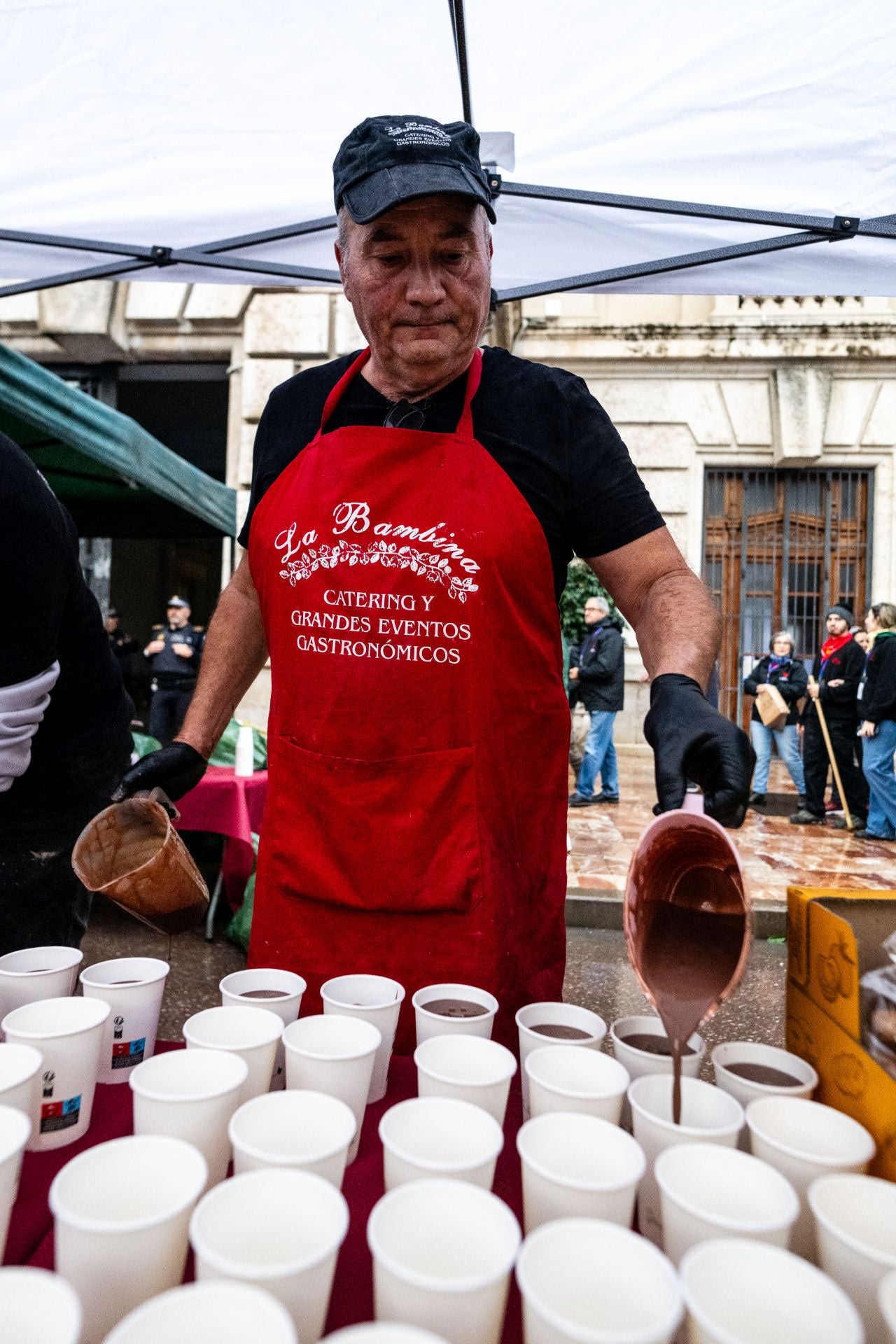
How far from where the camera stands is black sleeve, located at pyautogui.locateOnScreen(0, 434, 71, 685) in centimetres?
165

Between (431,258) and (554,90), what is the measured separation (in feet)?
4.96

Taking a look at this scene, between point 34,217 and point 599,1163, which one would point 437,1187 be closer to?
point 599,1163

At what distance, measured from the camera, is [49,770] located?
1.89 m

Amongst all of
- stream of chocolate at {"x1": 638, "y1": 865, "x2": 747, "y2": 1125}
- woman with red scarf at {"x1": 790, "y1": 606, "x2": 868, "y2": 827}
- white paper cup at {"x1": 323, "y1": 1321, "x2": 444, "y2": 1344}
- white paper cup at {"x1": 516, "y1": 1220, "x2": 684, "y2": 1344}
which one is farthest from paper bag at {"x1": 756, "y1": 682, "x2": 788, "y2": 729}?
white paper cup at {"x1": 323, "y1": 1321, "x2": 444, "y2": 1344}

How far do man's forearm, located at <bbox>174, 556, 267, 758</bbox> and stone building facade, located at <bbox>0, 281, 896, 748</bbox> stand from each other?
8.74 m

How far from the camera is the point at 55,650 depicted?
5.86 ft

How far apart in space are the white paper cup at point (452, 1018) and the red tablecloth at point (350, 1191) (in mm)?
85

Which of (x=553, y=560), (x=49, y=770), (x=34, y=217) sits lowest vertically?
(x=49, y=770)

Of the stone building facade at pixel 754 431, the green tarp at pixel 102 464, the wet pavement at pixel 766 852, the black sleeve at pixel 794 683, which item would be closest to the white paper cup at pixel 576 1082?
the green tarp at pixel 102 464

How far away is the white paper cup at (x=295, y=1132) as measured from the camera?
2.67 feet

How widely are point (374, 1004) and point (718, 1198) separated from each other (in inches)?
23.1

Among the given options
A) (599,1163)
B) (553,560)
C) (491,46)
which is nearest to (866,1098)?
(599,1163)

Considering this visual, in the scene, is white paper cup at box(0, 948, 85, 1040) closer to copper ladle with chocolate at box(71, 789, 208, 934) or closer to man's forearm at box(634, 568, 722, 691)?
copper ladle with chocolate at box(71, 789, 208, 934)

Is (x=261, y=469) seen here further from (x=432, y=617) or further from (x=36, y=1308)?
(x=36, y=1308)
